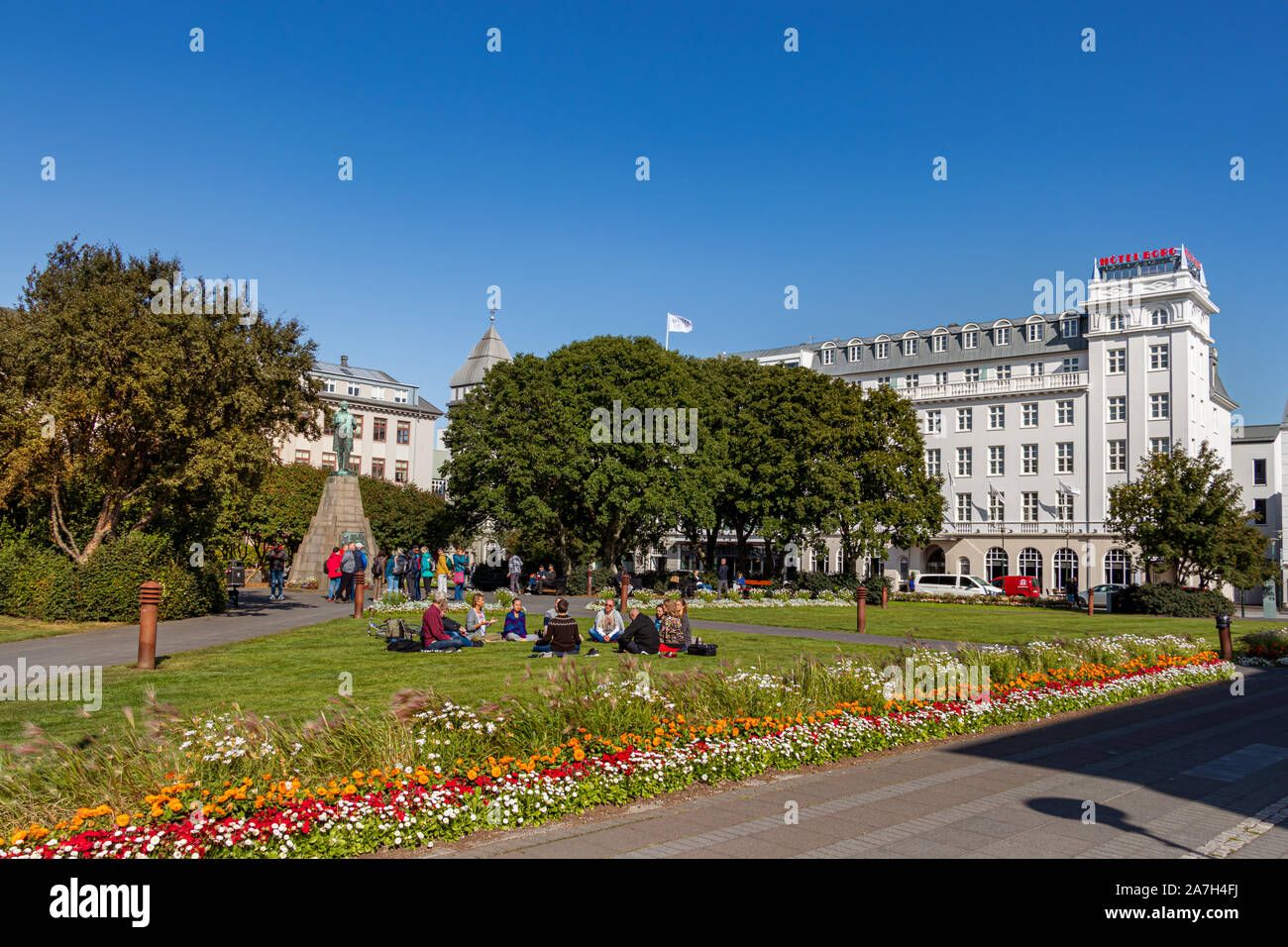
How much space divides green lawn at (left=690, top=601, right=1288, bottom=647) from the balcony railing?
29745 mm

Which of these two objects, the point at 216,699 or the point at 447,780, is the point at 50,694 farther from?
the point at 447,780

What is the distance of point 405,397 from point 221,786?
315 feet

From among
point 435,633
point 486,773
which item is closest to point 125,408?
point 435,633

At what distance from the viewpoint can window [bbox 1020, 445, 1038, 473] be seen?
220ft

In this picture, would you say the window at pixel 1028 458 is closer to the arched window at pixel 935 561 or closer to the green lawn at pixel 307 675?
the arched window at pixel 935 561

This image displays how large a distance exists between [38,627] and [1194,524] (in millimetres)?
39627

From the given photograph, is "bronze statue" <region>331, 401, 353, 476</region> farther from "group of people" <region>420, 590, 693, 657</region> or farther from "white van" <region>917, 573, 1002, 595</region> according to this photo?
"white van" <region>917, 573, 1002, 595</region>

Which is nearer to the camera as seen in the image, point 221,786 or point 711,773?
point 221,786

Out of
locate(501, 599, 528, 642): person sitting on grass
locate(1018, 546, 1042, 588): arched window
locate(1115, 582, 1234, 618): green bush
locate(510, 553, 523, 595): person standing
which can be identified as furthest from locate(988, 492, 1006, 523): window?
locate(501, 599, 528, 642): person sitting on grass

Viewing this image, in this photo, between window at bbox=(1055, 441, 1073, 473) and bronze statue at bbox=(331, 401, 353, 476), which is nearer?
bronze statue at bbox=(331, 401, 353, 476)

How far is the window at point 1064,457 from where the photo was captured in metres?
65.3

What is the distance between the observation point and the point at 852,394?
53.7 metres

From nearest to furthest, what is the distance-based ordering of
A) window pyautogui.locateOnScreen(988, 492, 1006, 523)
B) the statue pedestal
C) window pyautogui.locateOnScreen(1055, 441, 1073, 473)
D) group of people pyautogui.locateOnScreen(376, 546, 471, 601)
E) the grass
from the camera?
the grass < group of people pyautogui.locateOnScreen(376, 546, 471, 601) < the statue pedestal < window pyautogui.locateOnScreen(1055, 441, 1073, 473) < window pyautogui.locateOnScreen(988, 492, 1006, 523)
